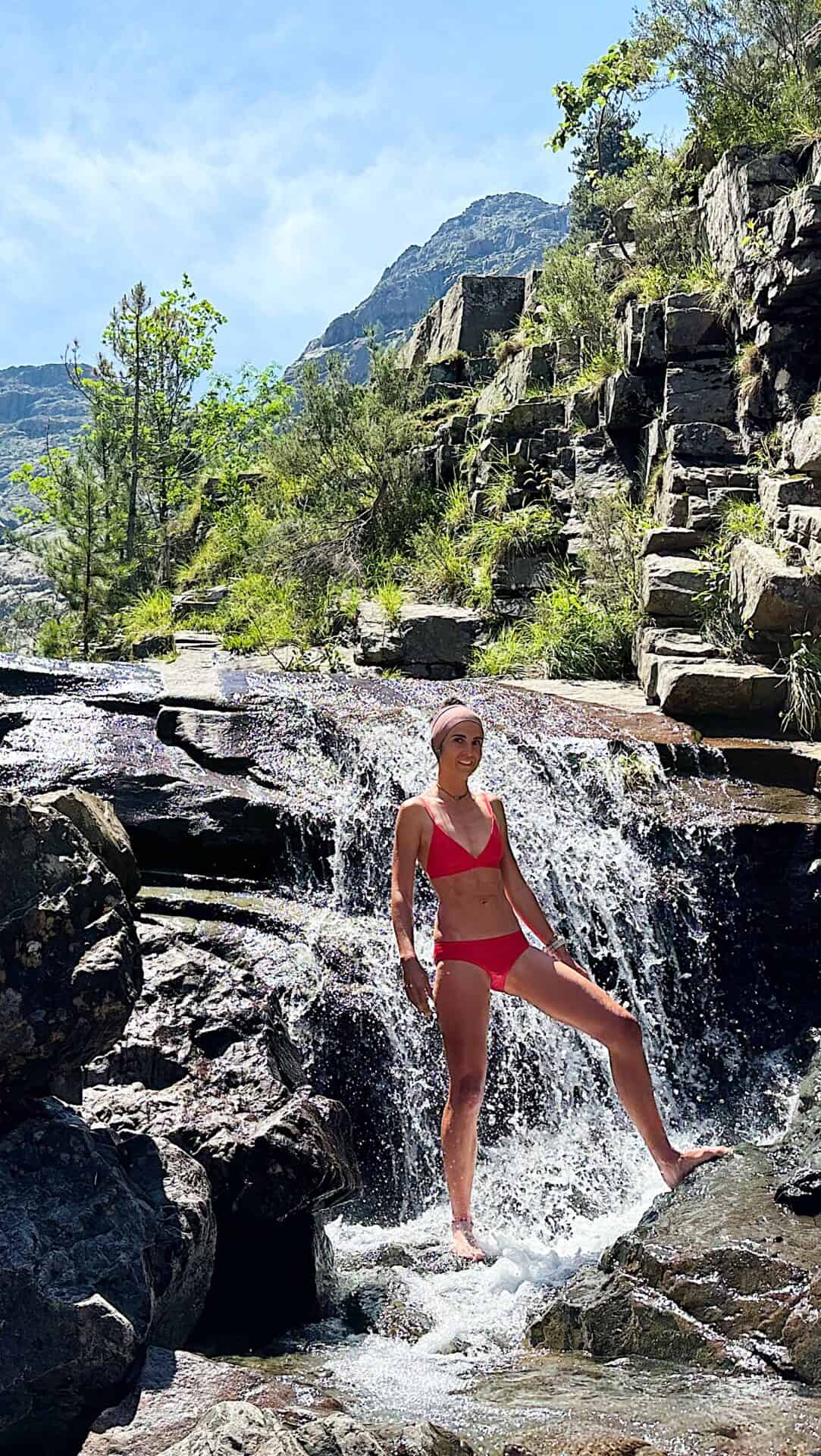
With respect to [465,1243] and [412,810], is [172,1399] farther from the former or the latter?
[412,810]

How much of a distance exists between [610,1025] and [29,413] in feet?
582

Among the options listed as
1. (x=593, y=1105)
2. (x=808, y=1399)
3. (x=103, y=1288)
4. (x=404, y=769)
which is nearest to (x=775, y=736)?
(x=404, y=769)

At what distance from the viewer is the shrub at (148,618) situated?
16.7 meters

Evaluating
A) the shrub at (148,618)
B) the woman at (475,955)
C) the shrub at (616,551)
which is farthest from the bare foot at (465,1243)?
the shrub at (148,618)

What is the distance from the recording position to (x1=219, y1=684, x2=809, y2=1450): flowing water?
412 cm

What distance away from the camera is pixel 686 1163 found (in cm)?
455

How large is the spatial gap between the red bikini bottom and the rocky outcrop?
105 centimetres

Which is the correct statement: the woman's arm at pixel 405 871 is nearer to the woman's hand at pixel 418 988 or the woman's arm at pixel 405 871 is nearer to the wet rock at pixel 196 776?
the woman's hand at pixel 418 988

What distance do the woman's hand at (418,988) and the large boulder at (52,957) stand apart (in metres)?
0.98

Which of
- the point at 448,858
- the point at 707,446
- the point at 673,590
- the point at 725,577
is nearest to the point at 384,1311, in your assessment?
the point at 448,858

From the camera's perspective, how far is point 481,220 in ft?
554

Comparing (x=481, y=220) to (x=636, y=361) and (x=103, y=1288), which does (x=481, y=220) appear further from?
(x=103, y=1288)

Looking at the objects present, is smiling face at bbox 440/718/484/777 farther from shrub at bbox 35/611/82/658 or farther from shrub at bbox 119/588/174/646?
shrub at bbox 35/611/82/658

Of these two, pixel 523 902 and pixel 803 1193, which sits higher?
pixel 523 902
